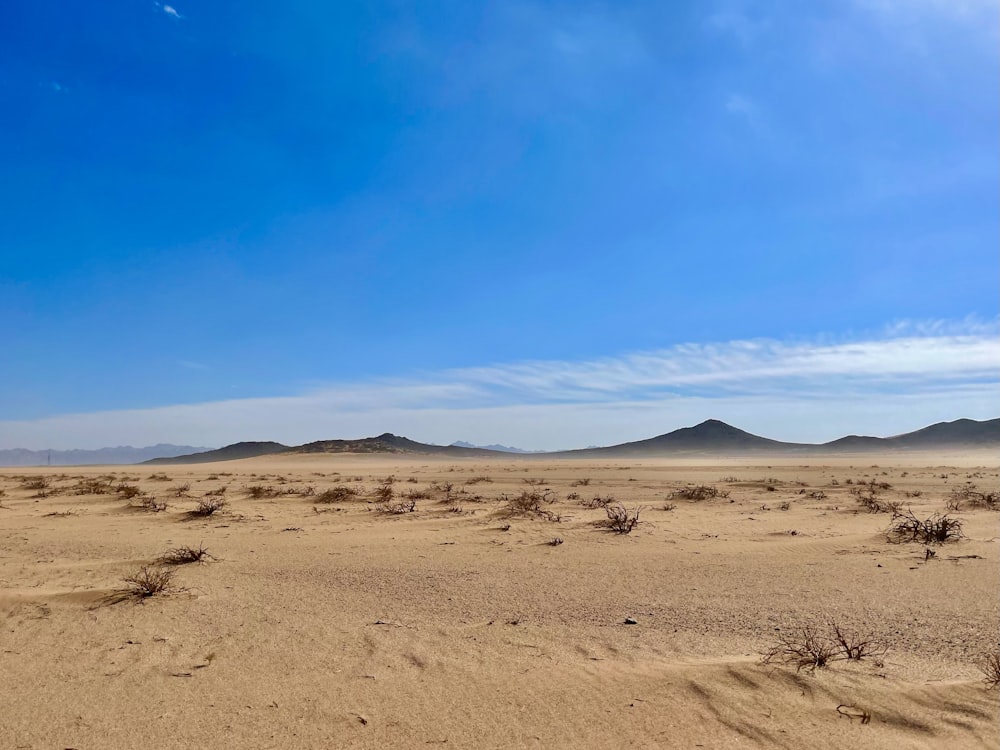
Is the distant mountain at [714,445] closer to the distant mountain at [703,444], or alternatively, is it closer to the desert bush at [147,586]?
the distant mountain at [703,444]

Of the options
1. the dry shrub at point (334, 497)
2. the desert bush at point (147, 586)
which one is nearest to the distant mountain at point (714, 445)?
the dry shrub at point (334, 497)

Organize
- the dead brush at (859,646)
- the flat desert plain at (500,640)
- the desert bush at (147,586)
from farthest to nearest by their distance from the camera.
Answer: the desert bush at (147,586)
the dead brush at (859,646)
the flat desert plain at (500,640)

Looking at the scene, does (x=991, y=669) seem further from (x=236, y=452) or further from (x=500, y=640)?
(x=236, y=452)

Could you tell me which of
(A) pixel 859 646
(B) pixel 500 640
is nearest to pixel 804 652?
(A) pixel 859 646

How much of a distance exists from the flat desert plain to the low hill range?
102748 millimetres

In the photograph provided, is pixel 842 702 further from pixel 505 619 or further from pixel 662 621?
pixel 505 619

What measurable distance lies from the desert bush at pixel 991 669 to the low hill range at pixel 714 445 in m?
108

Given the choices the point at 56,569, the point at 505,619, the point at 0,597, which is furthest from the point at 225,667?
the point at 56,569

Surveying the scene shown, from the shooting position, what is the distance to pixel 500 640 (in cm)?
493

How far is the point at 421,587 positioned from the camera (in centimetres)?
674

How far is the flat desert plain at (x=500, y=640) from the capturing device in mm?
3459

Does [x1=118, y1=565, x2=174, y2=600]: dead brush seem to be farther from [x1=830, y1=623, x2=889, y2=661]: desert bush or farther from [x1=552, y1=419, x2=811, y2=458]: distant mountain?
[x1=552, y1=419, x2=811, y2=458]: distant mountain

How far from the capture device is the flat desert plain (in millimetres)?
3459

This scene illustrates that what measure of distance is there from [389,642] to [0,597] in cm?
438
